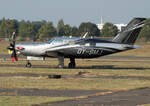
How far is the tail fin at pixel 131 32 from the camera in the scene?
37.8 metres

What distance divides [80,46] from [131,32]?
4819mm

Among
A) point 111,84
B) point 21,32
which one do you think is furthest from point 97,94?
point 21,32

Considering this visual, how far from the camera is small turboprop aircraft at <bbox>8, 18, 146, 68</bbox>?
1469 inches

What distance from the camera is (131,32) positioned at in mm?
38000

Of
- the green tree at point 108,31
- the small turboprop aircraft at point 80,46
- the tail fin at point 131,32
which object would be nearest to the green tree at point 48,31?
the green tree at point 108,31

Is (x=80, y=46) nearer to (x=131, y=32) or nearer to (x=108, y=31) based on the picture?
(x=131, y=32)

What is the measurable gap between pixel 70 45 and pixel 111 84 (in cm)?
1291

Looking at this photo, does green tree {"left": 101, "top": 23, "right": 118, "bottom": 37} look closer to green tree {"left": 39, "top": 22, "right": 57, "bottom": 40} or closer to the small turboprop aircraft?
green tree {"left": 39, "top": 22, "right": 57, "bottom": 40}

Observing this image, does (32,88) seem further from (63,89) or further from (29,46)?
(29,46)

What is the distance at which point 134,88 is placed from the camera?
2286cm

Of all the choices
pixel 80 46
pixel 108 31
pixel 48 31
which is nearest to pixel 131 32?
pixel 80 46


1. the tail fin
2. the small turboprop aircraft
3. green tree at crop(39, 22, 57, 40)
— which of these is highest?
green tree at crop(39, 22, 57, 40)

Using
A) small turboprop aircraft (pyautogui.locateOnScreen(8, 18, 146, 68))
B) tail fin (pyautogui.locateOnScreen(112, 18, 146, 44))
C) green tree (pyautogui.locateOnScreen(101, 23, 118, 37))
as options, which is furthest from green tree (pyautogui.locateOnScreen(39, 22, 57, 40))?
tail fin (pyautogui.locateOnScreen(112, 18, 146, 44))

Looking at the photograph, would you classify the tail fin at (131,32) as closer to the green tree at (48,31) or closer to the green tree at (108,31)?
the green tree at (48,31)
